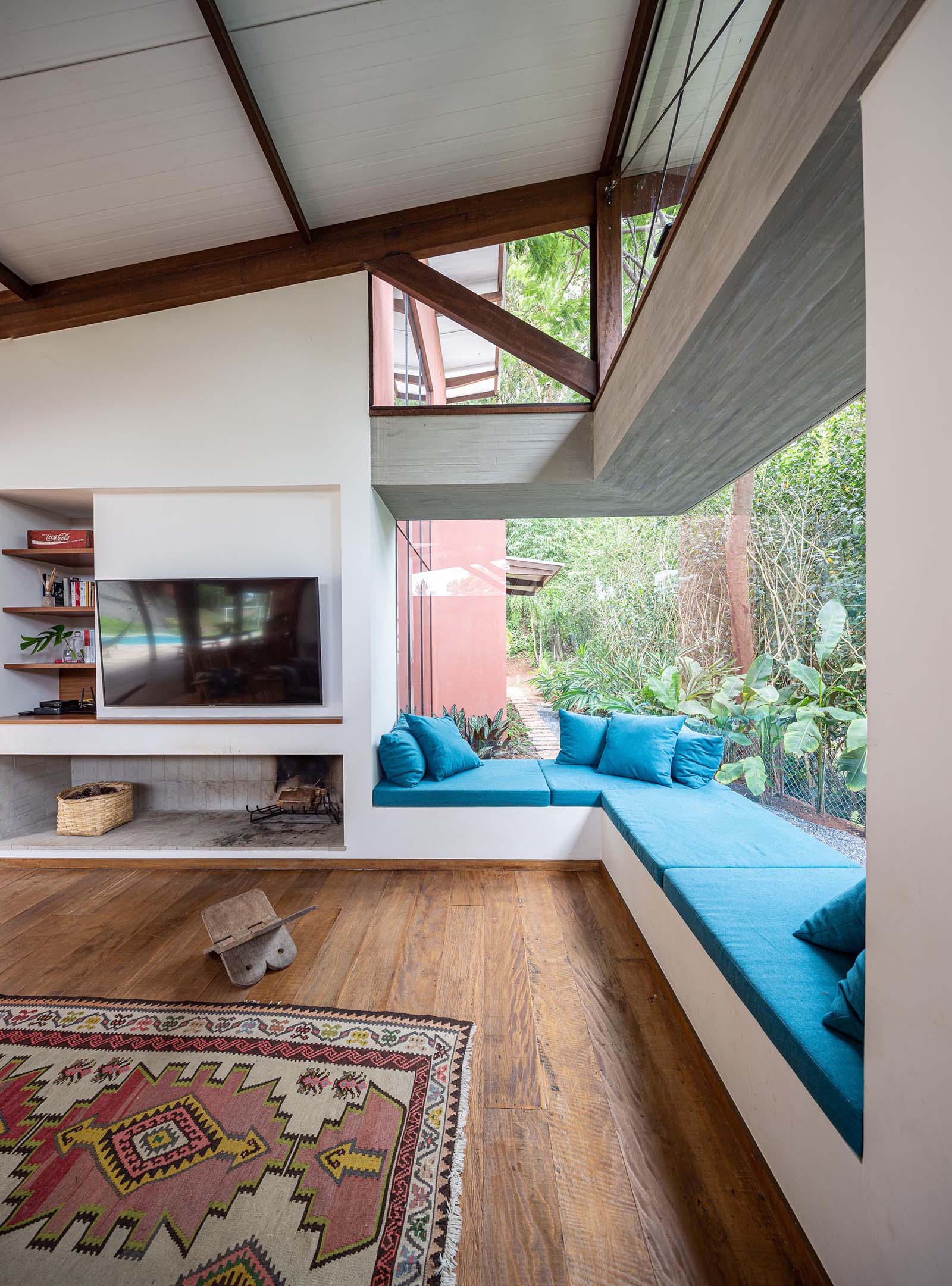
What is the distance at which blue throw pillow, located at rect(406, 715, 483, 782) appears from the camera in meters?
3.66

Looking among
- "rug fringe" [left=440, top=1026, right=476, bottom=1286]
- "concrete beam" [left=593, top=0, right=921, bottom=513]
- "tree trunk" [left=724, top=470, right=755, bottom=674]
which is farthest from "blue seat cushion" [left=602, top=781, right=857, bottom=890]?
"concrete beam" [left=593, top=0, right=921, bottom=513]

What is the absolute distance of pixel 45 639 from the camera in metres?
3.79

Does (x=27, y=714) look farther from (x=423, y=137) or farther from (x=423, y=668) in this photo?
(x=423, y=137)

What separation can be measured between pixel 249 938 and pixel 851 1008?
1.95 meters

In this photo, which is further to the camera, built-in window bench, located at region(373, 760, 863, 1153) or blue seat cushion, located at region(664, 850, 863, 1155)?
built-in window bench, located at region(373, 760, 863, 1153)

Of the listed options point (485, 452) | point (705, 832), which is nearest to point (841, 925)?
point (705, 832)

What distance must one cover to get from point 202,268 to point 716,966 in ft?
13.2

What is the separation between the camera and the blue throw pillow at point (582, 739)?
3.94 metres

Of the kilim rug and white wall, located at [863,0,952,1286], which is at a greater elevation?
white wall, located at [863,0,952,1286]

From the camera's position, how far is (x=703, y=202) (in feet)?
5.30

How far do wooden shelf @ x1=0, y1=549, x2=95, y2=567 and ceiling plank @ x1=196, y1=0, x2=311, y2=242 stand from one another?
229 centimetres

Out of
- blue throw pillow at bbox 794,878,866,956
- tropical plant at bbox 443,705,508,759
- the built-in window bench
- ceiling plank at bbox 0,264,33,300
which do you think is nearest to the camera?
the built-in window bench

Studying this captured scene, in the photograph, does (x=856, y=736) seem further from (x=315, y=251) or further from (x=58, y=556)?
(x=58, y=556)

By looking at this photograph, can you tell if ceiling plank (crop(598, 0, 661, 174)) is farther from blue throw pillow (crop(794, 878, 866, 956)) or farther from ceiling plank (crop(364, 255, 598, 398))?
blue throw pillow (crop(794, 878, 866, 956))
